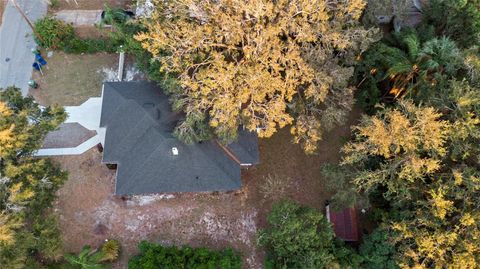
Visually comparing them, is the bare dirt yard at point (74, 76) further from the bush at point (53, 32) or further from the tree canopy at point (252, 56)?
the tree canopy at point (252, 56)

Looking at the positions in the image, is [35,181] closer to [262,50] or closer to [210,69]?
[210,69]

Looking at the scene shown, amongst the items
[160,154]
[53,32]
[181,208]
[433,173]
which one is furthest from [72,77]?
[433,173]

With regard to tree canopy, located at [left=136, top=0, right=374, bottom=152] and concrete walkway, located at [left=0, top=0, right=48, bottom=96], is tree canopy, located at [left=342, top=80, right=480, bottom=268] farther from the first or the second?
concrete walkway, located at [left=0, top=0, right=48, bottom=96]

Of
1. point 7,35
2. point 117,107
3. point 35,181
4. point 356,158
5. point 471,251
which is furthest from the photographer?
point 7,35

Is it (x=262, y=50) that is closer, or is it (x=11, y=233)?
(x=11, y=233)

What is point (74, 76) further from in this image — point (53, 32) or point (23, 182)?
point (23, 182)

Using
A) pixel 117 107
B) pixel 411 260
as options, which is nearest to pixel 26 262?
pixel 117 107
